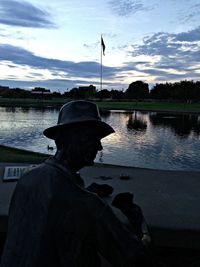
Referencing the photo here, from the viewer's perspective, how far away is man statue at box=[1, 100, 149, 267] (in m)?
1.20

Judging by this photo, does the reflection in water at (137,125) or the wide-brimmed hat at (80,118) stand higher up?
the wide-brimmed hat at (80,118)

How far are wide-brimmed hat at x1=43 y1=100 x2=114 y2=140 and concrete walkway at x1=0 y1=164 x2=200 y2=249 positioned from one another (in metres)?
0.91

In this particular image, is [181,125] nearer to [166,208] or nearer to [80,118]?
[166,208]

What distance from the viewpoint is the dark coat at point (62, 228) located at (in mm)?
1197

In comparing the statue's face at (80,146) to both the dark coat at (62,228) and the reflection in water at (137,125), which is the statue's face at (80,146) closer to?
the dark coat at (62,228)

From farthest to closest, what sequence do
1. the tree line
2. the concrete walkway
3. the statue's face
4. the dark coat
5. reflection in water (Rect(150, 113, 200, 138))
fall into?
the tree line < reflection in water (Rect(150, 113, 200, 138)) < the concrete walkway < the statue's face < the dark coat

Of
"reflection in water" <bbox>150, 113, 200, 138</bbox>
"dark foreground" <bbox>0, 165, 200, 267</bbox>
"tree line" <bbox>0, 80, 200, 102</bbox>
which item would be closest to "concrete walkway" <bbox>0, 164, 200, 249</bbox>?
"dark foreground" <bbox>0, 165, 200, 267</bbox>

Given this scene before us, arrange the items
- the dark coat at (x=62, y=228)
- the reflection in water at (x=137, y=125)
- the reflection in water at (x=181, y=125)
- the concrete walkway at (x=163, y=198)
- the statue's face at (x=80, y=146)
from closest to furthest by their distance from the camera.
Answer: the dark coat at (x=62, y=228) < the statue's face at (x=80, y=146) < the concrete walkway at (x=163, y=198) < the reflection in water at (x=181, y=125) < the reflection in water at (x=137, y=125)

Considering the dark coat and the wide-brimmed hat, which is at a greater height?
the wide-brimmed hat

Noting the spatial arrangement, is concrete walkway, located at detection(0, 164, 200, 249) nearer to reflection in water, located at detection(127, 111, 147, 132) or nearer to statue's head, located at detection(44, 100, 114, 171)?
statue's head, located at detection(44, 100, 114, 171)

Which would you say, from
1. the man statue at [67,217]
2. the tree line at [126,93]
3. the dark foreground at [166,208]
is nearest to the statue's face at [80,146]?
the man statue at [67,217]

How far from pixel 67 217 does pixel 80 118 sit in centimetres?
41

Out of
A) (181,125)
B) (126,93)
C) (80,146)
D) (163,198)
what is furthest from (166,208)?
(126,93)

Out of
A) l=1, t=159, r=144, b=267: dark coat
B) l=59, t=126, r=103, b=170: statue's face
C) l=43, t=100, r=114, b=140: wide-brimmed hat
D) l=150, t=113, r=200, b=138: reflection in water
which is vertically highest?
l=43, t=100, r=114, b=140: wide-brimmed hat
